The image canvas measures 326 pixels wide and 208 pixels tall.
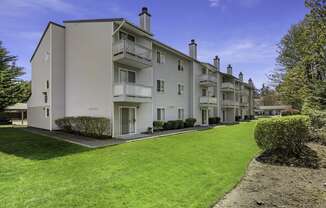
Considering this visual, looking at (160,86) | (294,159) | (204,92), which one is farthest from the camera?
(204,92)

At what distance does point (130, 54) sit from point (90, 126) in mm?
6056

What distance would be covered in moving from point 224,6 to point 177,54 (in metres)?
11.9

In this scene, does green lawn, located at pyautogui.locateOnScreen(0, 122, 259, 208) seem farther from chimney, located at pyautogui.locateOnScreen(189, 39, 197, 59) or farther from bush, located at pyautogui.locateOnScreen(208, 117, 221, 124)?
bush, located at pyautogui.locateOnScreen(208, 117, 221, 124)

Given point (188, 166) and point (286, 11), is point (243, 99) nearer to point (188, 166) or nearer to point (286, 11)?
point (286, 11)

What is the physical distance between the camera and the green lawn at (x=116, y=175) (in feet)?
17.5

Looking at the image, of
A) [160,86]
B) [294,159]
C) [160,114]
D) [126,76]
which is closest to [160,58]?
[160,86]

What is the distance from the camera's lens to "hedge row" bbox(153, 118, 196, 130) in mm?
21728

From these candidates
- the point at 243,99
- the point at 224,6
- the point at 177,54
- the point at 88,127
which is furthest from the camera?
the point at 243,99

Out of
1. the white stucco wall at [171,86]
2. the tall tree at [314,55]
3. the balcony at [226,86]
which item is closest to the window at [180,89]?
the white stucco wall at [171,86]

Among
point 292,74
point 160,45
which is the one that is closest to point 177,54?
point 160,45

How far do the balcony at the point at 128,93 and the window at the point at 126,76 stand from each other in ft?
4.72

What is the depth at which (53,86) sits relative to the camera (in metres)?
18.1

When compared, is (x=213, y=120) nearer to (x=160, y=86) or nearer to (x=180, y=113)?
(x=180, y=113)

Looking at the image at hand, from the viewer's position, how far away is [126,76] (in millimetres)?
18156
